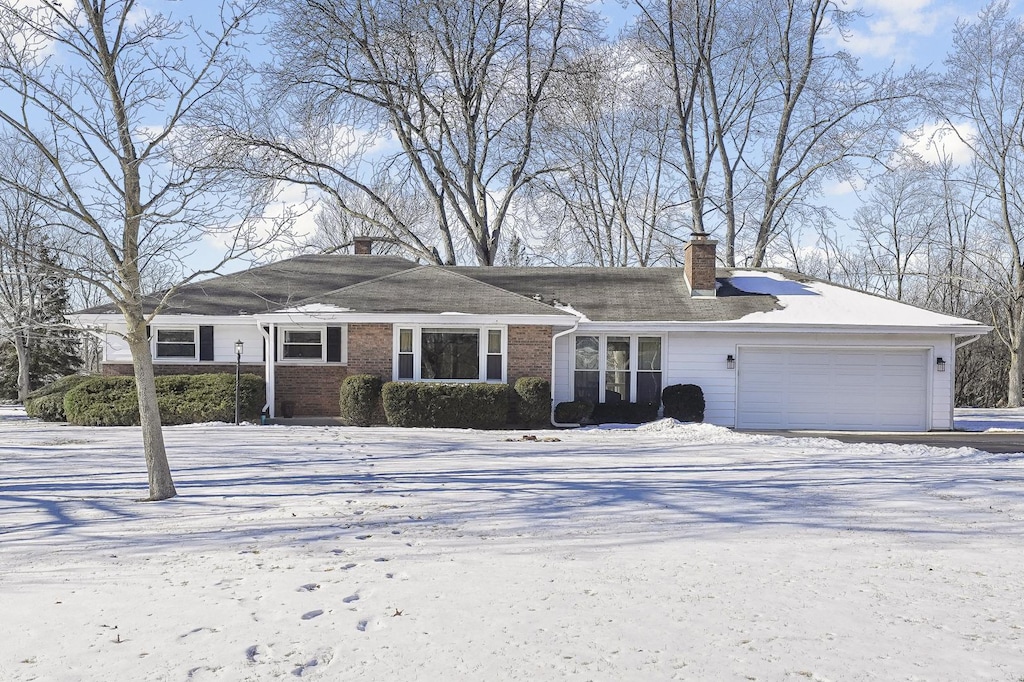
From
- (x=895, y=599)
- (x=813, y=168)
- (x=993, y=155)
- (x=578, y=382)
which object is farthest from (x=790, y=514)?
(x=993, y=155)

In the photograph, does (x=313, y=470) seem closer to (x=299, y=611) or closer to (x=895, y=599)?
(x=299, y=611)

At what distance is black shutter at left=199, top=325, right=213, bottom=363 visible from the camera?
66.6ft

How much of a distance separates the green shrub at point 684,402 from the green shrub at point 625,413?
1.30 feet

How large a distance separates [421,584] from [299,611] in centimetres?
92

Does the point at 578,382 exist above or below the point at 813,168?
below

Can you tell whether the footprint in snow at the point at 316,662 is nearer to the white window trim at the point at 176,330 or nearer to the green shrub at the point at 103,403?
the green shrub at the point at 103,403

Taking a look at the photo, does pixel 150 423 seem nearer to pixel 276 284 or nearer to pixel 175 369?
pixel 175 369

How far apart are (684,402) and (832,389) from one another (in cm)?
366

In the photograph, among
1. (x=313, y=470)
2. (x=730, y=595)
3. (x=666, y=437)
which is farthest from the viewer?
(x=666, y=437)

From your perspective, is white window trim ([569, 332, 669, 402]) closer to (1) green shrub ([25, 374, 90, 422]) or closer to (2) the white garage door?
(2) the white garage door

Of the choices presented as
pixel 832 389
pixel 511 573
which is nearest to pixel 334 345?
pixel 832 389

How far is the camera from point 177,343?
20.4 metres

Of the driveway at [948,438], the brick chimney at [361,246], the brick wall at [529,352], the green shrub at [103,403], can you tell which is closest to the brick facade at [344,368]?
the brick wall at [529,352]

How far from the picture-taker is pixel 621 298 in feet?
69.6
